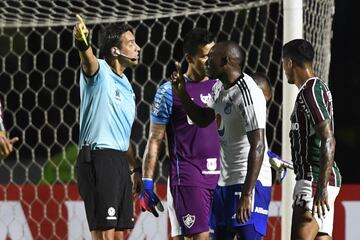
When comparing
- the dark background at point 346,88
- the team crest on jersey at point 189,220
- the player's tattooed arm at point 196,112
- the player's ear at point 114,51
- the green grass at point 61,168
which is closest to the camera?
the player's tattooed arm at point 196,112

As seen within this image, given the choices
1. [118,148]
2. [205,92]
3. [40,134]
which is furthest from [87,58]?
[40,134]

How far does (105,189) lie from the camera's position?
610 centimetres

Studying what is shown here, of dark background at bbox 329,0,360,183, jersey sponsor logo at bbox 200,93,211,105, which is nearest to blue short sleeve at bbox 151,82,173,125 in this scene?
jersey sponsor logo at bbox 200,93,211,105

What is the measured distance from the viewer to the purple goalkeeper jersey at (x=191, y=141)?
665 centimetres

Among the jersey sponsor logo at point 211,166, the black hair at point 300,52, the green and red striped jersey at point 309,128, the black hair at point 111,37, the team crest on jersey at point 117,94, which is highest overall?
the black hair at point 111,37

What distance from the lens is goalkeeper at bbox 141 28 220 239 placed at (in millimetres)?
6611

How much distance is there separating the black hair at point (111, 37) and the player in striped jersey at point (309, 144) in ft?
3.21

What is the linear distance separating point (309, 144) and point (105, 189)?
113 cm

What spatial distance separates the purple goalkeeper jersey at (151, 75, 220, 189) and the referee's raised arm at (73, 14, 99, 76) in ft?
2.50

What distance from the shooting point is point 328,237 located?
5.82 metres

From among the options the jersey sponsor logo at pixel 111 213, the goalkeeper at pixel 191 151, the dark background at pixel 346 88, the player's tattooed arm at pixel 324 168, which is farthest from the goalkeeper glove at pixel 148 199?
the dark background at pixel 346 88

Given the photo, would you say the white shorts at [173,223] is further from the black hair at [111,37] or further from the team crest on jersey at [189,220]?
the black hair at [111,37]

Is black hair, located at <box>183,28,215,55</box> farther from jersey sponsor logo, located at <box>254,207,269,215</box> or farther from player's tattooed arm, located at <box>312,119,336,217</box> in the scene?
player's tattooed arm, located at <box>312,119,336,217</box>

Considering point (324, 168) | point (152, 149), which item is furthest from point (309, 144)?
point (152, 149)
